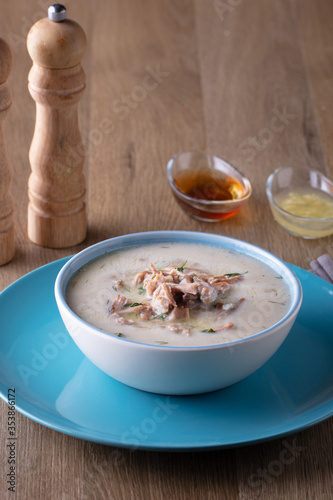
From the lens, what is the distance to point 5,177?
1.57m

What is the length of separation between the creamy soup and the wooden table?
190 mm

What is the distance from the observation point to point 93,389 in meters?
1.18

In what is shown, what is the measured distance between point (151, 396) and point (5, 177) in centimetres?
65

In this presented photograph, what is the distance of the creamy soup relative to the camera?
1.14m

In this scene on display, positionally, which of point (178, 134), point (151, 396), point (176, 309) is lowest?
point (178, 134)

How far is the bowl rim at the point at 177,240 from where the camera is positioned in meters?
1.07

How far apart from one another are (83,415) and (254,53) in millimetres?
1829

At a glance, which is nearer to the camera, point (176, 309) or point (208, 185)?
point (176, 309)

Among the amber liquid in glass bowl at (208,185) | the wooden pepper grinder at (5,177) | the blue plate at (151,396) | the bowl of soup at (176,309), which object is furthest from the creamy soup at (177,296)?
the amber liquid in glass bowl at (208,185)

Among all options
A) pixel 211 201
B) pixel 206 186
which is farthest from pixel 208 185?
pixel 211 201

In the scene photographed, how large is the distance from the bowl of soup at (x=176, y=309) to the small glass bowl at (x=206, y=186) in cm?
41

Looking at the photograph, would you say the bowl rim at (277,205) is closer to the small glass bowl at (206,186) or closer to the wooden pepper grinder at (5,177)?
the small glass bowl at (206,186)

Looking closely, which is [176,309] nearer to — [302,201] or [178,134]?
[302,201]

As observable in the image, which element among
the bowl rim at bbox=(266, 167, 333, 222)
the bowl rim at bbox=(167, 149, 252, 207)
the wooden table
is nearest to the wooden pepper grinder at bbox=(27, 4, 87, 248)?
the wooden table
